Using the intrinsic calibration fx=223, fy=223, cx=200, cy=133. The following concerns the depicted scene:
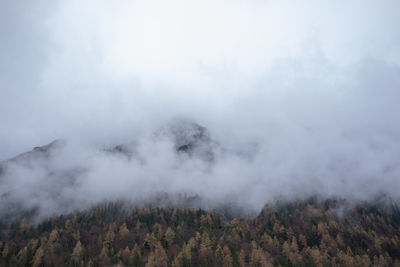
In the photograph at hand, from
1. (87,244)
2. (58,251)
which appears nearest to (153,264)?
(58,251)

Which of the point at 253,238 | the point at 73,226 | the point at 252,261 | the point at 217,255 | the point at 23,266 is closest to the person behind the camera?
the point at 23,266

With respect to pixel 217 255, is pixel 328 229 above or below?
above

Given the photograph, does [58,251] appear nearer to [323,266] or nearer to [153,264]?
[153,264]

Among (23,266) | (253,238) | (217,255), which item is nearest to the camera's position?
(23,266)

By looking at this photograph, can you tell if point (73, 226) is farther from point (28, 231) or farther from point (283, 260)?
point (283, 260)

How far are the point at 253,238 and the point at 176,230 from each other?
61109 mm

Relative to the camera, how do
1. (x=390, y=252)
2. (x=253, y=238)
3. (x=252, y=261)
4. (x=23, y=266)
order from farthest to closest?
(x=253, y=238) → (x=390, y=252) → (x=252, y=261) → (x=23, y=266)

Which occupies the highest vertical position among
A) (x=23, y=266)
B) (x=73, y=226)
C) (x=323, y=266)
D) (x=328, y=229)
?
(x=73, y=226)

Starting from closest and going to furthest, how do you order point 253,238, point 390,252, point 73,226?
1. point 390,252
2. point 253,238
3. point 73,226

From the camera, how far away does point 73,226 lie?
187500 mm

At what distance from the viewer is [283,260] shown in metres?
119

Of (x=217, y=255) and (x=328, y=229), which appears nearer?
(x=217, y=255)

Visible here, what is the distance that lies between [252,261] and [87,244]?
11238cm

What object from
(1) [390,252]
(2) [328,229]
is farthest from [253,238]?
(1) [390,252]
